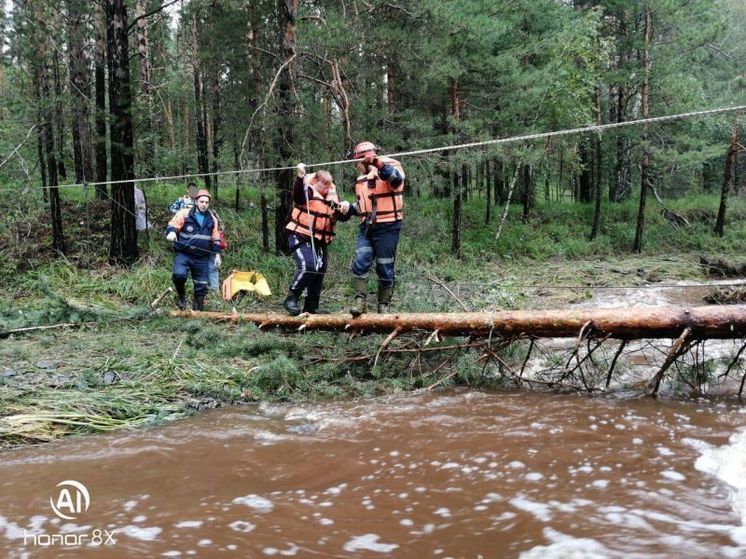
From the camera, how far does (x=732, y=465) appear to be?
3.09 meters

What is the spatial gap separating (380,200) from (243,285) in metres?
3.34

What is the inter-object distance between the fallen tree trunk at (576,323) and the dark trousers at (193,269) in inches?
112

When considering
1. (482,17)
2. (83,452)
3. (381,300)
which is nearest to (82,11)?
(482,17)

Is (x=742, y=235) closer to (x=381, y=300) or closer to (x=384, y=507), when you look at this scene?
(x=381, y=300)

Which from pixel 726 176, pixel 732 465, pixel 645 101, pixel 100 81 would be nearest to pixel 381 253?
pixel 732 465

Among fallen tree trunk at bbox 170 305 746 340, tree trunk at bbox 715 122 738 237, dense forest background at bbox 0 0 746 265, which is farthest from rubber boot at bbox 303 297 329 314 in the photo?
tree trunk at bbox 715 122 738 237

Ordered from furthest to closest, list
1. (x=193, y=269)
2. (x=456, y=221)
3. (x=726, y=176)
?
(x=726, y=176) < (x=456, y=221) < (x=193, y=269)

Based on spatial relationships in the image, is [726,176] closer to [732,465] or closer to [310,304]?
[310,304]

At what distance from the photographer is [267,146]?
10.3m

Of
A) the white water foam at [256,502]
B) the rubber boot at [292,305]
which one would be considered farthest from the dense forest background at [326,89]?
the white water foam at [256,502]

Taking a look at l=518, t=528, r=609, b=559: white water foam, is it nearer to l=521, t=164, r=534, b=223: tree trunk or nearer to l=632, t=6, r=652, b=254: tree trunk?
l=521, t=164, r=534, b=223: tree trunk

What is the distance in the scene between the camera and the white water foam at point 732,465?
2686 millimetres

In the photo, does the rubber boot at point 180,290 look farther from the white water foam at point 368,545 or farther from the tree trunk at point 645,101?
the tree trunk at point 645,101

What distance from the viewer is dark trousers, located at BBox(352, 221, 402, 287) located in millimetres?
6676
